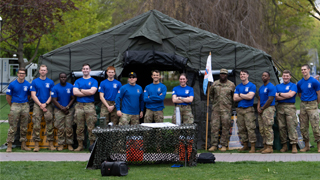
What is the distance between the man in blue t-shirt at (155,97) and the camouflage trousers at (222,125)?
1.47 meters

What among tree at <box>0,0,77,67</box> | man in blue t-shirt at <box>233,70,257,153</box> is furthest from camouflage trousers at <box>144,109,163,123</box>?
tree at <box>0,0,77,67</box>

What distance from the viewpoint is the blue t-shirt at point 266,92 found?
8.98 metres

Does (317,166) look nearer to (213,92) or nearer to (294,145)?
(294,145)

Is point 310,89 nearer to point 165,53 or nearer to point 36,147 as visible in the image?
point 165,53

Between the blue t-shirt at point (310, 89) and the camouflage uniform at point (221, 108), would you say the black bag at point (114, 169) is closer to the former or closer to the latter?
the camouflage uniform at point (221, 108)

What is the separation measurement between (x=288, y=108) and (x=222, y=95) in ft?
5.28

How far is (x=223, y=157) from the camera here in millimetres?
8578

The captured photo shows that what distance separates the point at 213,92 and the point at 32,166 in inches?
187

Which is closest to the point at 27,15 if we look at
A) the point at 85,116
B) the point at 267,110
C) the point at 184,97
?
the point at 85,116

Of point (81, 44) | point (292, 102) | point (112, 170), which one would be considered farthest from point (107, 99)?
point (292, 102)

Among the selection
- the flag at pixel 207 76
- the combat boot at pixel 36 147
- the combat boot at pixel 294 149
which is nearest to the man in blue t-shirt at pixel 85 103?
the combat boot at pixel 36 147

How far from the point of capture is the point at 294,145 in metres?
9.10

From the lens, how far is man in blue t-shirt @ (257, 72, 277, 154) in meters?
9.00

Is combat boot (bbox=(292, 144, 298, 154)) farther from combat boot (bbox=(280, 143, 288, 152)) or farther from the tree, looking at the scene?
the tree
